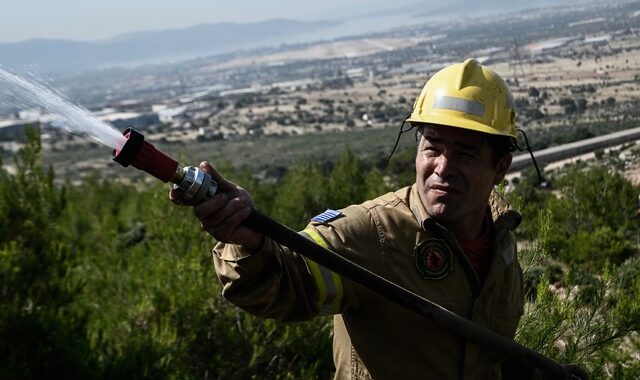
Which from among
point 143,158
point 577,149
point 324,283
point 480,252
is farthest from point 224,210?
point 577,149

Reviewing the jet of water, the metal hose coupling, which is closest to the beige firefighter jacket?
the metal hose coupling

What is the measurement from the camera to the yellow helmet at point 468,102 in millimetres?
2781

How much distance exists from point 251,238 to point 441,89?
1.18m

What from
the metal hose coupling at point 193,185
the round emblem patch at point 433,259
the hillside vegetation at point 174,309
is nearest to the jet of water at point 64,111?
the metal hose coupling at point 193,185

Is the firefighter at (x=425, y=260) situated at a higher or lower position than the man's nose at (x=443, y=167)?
lower

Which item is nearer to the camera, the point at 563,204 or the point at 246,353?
the point at 246,353

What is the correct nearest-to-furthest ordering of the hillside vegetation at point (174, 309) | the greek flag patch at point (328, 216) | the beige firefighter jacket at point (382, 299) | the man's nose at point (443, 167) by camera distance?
the beige firefighter jacket at point (382, 299)
the greek flag patch at point (328, 216)
the man's nose at point (443, 167)
the hillside vegetation at point (174, 309)

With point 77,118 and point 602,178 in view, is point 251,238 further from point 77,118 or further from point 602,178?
point 602,178

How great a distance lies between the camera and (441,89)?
9.49ft

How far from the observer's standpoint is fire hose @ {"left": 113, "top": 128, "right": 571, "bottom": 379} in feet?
6.52

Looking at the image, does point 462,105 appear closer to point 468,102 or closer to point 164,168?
point 468,102

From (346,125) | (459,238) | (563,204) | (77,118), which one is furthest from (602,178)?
(346,125)

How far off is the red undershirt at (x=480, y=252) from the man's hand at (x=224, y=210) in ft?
3.72

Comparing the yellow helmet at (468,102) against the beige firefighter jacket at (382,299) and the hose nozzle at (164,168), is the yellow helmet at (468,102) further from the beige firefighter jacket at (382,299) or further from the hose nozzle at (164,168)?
the hose nozzle at (164,168)
